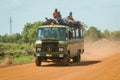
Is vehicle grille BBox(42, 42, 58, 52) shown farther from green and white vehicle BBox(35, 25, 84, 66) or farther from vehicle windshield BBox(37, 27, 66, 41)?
vehicle windshield BBox(37, 27, 66, 41)

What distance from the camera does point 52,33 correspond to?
29812mm

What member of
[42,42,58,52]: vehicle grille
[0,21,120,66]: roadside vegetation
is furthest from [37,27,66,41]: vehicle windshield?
[0,21,120,66]: roadside vegetation

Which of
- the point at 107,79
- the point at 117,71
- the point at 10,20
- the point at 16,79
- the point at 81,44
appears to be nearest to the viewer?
the point at 107,79

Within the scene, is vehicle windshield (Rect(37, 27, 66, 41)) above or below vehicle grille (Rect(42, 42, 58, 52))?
above

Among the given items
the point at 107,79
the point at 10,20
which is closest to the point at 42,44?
the point at 107,79

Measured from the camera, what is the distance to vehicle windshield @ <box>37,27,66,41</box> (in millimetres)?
29641

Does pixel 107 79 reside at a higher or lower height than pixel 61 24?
lower

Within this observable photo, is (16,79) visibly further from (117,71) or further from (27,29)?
(27,29)

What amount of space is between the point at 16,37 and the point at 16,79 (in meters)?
177

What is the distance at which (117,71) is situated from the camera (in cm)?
2189

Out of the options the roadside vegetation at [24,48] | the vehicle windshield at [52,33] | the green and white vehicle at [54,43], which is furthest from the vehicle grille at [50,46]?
the roadside vegetation at [24,48]

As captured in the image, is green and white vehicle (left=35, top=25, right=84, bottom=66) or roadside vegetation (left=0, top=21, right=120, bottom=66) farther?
roadside vegetation (left=0, top=21, right=120, bottom=66)

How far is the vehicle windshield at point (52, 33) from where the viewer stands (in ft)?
97.2

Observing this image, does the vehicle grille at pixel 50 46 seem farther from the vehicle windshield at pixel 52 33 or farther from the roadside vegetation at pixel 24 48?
the roadside vegetation at pixel 24 48
